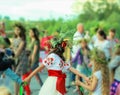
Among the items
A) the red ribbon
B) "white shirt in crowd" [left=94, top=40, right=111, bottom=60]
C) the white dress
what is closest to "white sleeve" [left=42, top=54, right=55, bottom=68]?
the white dress

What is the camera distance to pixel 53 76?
816 centimetres

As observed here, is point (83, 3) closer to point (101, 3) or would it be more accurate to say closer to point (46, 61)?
point (101, 3)

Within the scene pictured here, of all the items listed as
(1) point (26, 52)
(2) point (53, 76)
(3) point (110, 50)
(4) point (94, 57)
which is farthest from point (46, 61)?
(3) point (110, 50)

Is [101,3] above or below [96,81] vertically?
below

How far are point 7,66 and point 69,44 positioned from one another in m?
1.44

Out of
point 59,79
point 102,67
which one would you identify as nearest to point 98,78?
point 102,67

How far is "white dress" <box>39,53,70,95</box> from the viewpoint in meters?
8.06

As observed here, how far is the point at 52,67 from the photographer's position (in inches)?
320

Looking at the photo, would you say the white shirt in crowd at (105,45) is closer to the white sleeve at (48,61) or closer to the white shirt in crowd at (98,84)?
the white shirt in crowd at (98,84)

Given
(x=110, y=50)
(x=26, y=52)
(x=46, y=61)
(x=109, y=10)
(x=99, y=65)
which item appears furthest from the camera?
(x=109, y=10)

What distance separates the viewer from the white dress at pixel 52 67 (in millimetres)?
8062

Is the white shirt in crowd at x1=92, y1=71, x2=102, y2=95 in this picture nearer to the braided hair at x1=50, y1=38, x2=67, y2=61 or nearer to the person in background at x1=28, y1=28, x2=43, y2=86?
the braided hair at x1=50, y1=38, x2=67, y2=61

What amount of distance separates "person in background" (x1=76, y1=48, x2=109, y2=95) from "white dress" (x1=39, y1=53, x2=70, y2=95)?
600 mm

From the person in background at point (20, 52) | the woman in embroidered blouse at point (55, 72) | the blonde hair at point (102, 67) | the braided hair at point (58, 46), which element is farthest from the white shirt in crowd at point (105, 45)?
the woman in embroidered blouse at point (55, 72)
